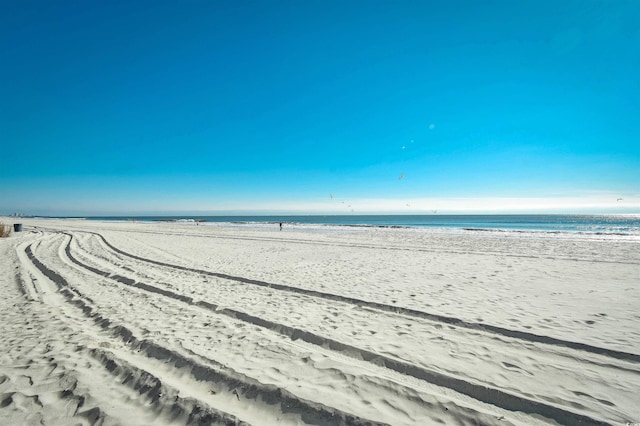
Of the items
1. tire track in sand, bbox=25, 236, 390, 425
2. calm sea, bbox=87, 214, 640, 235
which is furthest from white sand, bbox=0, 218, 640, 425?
calm sea, bbox=87, 214, 640, 235

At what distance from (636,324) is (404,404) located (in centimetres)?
574

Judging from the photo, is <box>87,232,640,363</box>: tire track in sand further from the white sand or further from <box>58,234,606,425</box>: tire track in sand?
<box>58,234,606,425</box>: tire track in sand

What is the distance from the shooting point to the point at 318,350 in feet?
15.4

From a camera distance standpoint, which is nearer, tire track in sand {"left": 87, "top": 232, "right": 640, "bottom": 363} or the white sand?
the white sand

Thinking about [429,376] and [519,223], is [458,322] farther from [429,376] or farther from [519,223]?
[519,223]

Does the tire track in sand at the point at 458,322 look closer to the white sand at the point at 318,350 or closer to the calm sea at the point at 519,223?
the white sand at the point at 318,350

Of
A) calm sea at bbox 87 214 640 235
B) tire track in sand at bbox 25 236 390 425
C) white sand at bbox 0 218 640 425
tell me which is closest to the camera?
tire track in sand at bbox 25 236 390 425

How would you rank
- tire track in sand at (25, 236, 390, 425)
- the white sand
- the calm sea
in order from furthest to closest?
the calm sea → the white sand → tire track in sand at (25, 236, 390, 425)

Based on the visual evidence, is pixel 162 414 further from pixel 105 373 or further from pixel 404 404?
pixel 404 404

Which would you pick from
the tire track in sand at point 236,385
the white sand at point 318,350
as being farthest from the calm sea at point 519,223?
the tire track in sand at point 236,385

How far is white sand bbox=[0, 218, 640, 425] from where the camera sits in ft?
10.8

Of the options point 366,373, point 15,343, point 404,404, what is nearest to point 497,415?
point 404,404

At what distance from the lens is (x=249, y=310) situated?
655cm

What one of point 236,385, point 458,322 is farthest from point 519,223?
point 236,385
